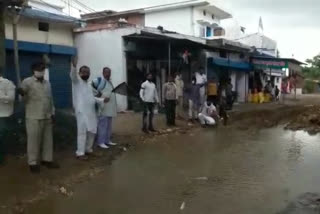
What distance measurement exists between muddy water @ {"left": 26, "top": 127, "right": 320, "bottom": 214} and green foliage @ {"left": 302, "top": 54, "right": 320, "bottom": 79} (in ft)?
177

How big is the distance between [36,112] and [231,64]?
62.9 ft

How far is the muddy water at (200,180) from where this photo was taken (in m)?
5.84

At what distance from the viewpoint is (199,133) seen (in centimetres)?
1341

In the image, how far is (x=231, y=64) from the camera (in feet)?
82.9

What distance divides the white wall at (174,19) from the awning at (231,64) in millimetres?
7586

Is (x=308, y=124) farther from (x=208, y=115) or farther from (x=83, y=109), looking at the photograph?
(x=83, y=109)

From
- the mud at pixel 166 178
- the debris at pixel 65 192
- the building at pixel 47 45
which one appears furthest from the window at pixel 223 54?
the debris at pixel 65 192

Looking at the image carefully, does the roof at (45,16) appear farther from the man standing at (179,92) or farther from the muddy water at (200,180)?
the muddy water at (200,180)

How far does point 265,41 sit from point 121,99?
23868mm

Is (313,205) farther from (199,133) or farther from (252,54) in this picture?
(252,54)

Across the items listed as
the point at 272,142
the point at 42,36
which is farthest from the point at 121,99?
the point at 272,142

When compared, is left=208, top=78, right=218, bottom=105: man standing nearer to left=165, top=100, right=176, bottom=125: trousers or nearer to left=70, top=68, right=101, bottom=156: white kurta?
left=165, top=100, right=176, bottom=125: trousers

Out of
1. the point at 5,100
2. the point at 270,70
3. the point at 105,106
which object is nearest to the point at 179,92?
the point at 105,106

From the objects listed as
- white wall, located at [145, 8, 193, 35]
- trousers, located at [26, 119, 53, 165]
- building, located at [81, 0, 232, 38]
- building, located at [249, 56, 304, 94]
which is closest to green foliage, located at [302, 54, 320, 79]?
building, located at [249, 56, 304, 94]
